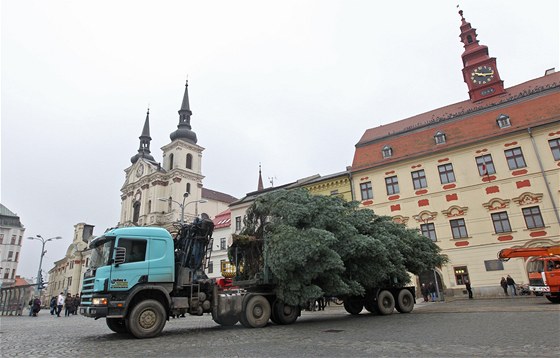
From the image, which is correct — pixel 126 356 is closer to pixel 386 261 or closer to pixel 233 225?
pixel 386 261

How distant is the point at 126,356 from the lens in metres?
7.14

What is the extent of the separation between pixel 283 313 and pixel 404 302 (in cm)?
659

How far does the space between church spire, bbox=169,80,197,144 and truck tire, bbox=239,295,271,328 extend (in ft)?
184

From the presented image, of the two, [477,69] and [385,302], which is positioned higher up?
[477,69]

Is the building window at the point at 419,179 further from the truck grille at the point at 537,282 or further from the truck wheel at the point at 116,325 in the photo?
the truck wheel at the point at 116,325

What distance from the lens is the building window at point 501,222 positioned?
2389cm

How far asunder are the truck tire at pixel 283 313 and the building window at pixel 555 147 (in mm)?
21883

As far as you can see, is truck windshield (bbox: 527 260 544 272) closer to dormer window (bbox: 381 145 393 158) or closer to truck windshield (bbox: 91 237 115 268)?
dormer window (bbox: 381 145 393 158)

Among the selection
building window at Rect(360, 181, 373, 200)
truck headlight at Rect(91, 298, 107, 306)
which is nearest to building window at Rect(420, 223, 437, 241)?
building window at Rect(360, 181, 373, 200)

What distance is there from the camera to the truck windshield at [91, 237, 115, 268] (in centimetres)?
1041

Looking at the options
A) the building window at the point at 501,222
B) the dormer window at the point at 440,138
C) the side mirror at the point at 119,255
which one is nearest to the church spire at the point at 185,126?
the dormer window at the point at 440,138

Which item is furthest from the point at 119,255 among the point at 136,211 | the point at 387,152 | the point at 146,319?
the point at 136,211

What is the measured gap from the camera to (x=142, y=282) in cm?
1051

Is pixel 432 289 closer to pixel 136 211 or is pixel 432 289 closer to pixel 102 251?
pixel 102 251
